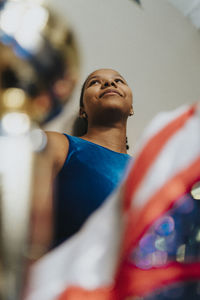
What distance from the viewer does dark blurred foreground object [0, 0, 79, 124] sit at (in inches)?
13.9

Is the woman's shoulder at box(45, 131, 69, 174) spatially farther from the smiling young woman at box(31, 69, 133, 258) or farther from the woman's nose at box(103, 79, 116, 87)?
the woman's nose at box(103, 79, 116, 87)

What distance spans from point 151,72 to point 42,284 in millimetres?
1278

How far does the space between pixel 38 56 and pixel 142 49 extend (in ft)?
4.00

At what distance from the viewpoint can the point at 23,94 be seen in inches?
13.9

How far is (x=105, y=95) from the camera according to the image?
1.03m

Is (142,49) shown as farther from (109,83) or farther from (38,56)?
(38,56)

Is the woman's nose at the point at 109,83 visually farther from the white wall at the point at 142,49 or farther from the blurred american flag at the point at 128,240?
the blurred american flag at the point at 128,240

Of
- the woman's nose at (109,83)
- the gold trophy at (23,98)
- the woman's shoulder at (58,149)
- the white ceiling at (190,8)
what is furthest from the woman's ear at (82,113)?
the white ceiling at (190,8)

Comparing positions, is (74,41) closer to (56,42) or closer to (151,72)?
(56,42)

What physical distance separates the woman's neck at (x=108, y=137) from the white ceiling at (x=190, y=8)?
105 cm

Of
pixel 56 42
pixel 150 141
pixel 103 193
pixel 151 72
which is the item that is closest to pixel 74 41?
pixel 56 42

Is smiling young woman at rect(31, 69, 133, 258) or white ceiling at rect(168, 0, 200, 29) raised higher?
white ceiling at rect(168, 0, 200, 29)

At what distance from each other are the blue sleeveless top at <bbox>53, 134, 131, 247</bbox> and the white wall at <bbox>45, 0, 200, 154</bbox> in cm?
27

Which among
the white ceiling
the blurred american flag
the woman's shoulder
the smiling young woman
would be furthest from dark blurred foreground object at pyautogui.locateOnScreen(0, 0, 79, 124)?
the white ceiling
